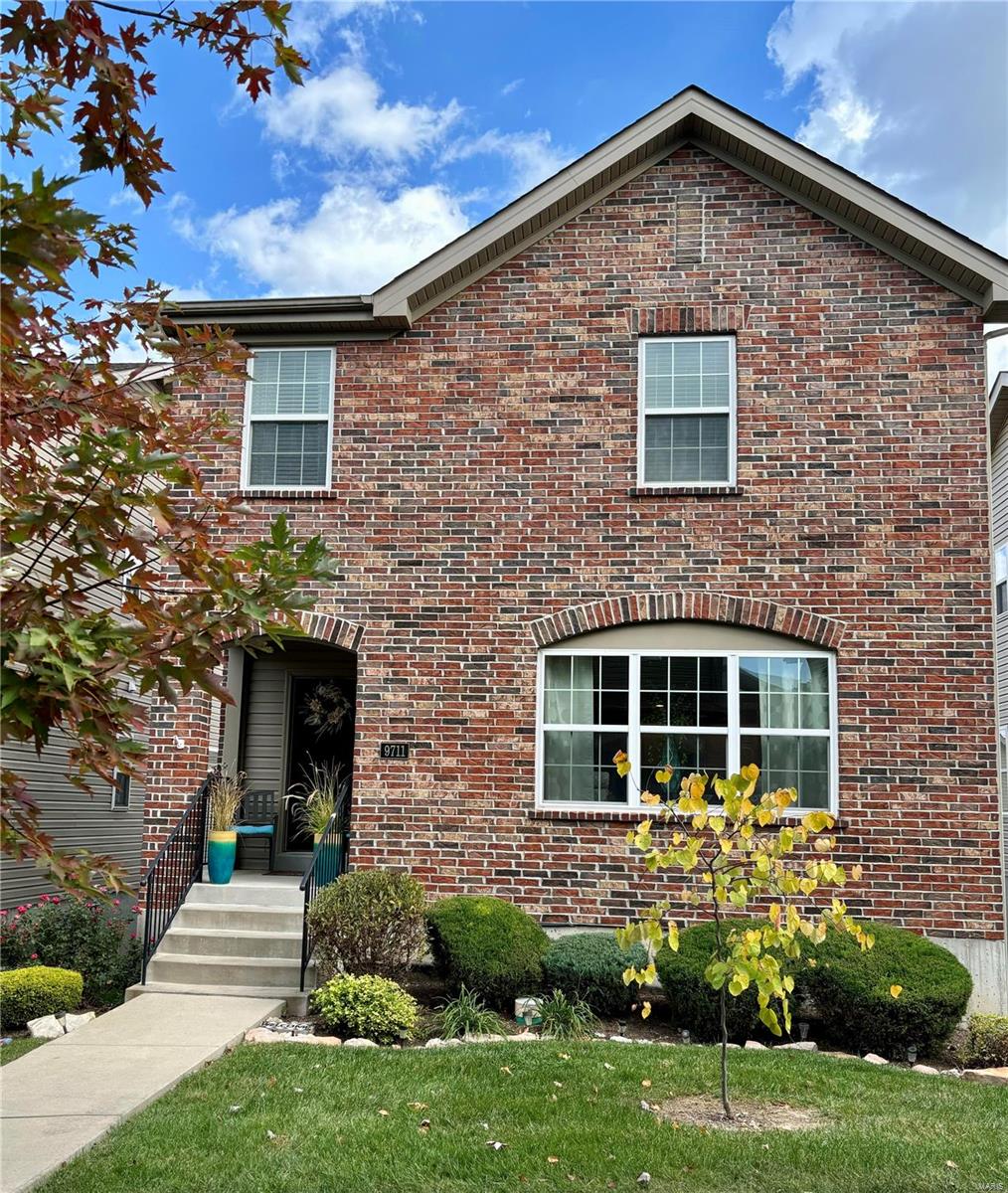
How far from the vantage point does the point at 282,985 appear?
9305 mm

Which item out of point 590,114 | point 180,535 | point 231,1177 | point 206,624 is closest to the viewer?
point 206,624

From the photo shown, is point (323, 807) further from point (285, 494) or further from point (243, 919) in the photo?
point (285, 494)

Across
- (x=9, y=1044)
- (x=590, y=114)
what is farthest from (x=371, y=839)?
(x=590, y=114)

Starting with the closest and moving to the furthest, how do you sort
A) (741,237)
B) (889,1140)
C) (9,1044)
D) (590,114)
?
(889,1140) → (9,1044) → (741,237) → (590,114)

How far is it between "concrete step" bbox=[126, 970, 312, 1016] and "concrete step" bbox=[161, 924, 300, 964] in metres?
0.35

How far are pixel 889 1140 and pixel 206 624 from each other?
15.8ft

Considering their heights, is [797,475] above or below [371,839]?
above

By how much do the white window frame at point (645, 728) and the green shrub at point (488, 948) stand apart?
1352mm

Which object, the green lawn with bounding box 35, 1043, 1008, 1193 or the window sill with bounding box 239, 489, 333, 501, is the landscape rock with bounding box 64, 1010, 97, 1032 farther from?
the window sill with bounding box 239, 489, 333, 501

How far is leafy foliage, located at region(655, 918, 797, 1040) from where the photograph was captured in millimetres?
8266

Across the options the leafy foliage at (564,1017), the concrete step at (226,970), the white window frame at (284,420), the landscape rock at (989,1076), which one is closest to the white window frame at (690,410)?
the white window frame at (284,420)

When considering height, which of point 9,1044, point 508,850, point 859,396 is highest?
point 859,396

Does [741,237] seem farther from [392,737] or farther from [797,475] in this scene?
[392,737]

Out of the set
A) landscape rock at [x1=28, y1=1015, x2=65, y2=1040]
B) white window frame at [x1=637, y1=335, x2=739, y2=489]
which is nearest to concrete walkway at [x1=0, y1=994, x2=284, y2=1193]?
landscape rock at [x1=28, y1=1015, x2=65, y2=1040]
